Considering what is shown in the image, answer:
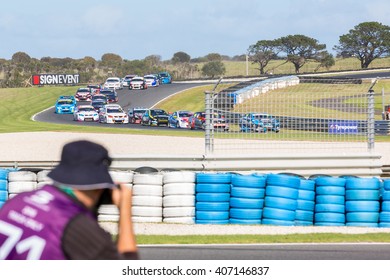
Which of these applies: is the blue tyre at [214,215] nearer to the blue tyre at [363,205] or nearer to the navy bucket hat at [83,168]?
the blue tyre at [363,205]

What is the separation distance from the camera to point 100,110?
60.2m

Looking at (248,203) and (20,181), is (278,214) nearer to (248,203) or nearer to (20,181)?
(248,203)

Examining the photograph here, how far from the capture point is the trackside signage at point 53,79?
105 meters

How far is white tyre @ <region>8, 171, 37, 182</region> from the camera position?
16156mm

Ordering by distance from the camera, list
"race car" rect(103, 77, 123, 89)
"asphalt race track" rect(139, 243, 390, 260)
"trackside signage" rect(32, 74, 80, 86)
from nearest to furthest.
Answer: "asphalt race track" rect(139, 243, 390, 260)
"race car" rect(103, 77, 123, 89)
"trackside signage" rect(32, 74, 80, 86)

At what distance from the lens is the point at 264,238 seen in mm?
14172

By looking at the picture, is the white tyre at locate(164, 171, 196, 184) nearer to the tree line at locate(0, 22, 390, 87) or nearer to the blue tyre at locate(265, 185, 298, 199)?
the blue tyre at locate(265, 185, 298, 199)

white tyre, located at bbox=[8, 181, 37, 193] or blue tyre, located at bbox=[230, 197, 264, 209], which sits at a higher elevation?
white tyre, located at bbox=[8, 181, 37, 193]

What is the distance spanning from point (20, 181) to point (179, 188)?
281cm

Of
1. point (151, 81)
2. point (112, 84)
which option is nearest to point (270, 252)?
point (112, 84)

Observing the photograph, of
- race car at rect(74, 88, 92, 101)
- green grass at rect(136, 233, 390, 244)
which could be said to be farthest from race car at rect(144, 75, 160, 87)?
green grass at rect(136, 233, 390, 244)

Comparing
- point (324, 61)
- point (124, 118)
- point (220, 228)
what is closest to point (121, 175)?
point (220, 228)

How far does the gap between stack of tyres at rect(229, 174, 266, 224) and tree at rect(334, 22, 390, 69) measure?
107m
